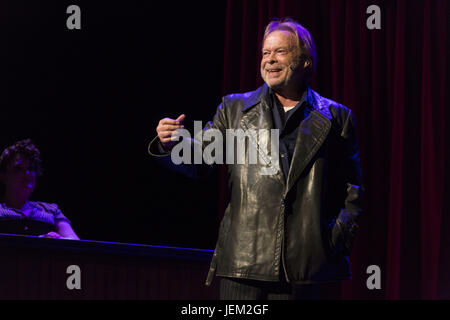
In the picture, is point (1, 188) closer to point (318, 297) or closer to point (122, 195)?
point (122, 195)

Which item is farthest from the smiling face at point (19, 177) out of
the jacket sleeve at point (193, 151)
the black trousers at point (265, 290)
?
the black trousers at point (265, 290)

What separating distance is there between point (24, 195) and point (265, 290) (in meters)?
2.72

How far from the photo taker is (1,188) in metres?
4.89

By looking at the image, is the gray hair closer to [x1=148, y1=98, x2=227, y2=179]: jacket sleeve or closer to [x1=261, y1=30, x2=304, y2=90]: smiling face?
[x1=261, y1=30, x2=304, y2=90]: smiling face

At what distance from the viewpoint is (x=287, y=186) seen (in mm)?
2029

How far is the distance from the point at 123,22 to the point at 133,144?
1018mm

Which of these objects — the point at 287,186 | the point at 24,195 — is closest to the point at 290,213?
the point at 287,186

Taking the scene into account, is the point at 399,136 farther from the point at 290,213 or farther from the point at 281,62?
the point at 290,213

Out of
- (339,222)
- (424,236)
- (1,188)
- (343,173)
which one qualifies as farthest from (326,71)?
(1,188)

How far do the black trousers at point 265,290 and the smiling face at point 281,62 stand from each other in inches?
29.8

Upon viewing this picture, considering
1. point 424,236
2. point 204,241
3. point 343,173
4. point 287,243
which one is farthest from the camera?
point 204,241

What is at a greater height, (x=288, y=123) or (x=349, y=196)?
(x=288, y=123)

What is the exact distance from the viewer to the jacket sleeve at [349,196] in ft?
6.81

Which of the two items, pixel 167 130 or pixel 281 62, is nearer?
pixel 167 130
